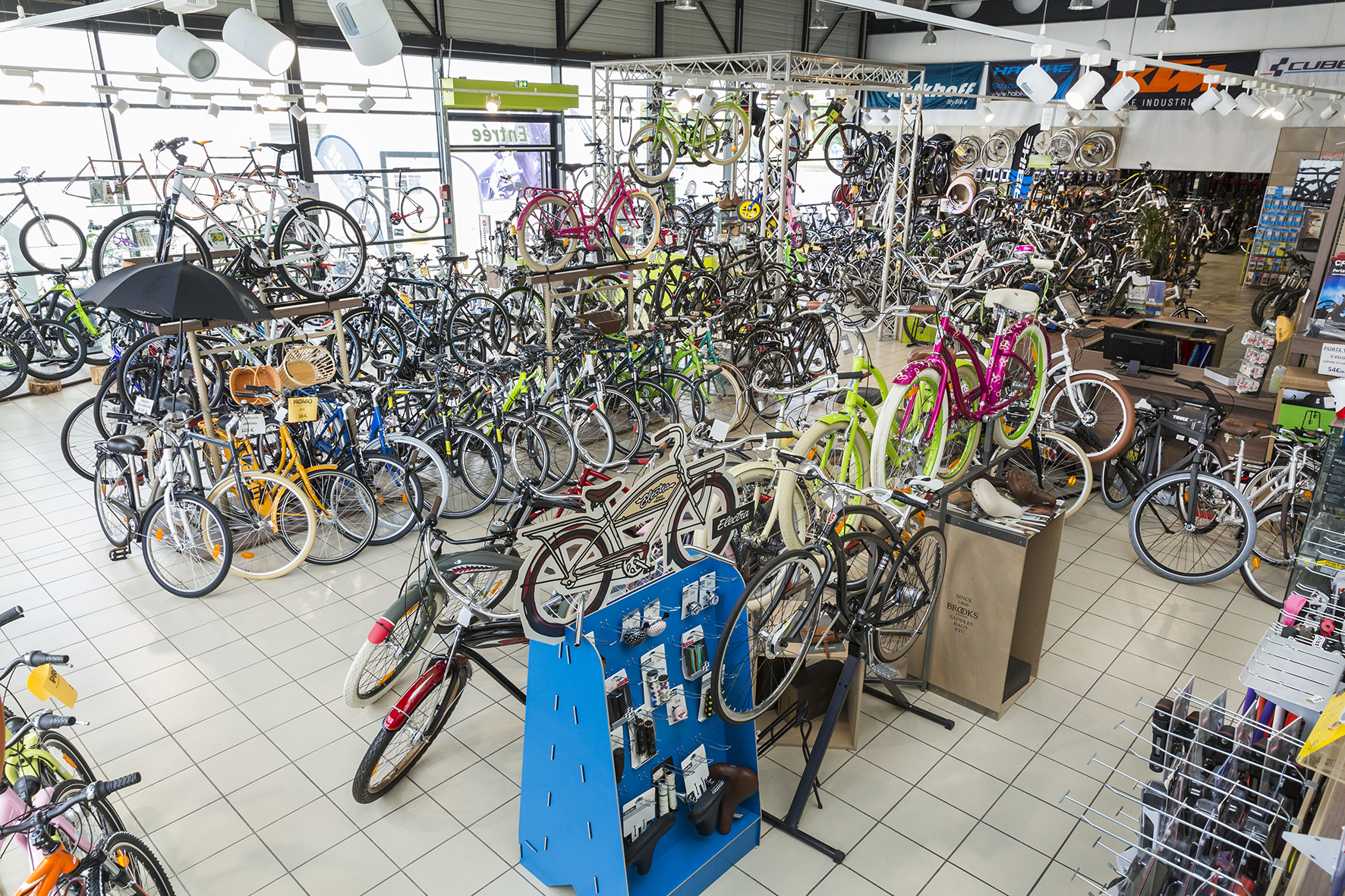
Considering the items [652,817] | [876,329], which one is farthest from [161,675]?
[876,329]

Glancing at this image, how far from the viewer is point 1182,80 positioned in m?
13.9

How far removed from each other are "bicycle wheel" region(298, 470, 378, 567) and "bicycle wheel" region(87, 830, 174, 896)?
2.54 m

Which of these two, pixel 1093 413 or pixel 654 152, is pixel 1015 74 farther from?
pixel 1093 413

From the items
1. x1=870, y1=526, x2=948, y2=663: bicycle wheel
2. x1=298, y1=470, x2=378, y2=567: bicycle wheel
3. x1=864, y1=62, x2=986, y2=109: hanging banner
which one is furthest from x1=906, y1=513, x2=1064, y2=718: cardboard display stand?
x1=864, y1=62, x2=986, y2=109: hanging banner

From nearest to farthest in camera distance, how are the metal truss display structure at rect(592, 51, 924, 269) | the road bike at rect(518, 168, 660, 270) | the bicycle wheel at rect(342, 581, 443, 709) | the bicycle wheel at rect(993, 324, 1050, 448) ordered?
1. the bicycle wheel at rect(342, 581, 443, 709)
2. the bicycle wheel at rect(993, 324, 1050, 448)
3. the road bike at rect(518, 168, 660, 270)
4. the metal truss display structure at rect(592, 51, 924, 269)

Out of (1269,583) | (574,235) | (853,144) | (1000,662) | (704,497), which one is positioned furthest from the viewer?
(853,144)

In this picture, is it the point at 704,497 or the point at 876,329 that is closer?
the point at 704,497

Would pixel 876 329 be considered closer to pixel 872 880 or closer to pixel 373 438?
pixel 373 438

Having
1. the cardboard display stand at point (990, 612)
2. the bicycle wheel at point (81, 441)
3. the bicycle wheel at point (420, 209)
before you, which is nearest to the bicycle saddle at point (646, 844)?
the cardboard display stand at point (990, 612)

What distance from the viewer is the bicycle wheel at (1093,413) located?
5.68 meters

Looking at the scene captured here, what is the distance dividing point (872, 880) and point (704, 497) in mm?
1766

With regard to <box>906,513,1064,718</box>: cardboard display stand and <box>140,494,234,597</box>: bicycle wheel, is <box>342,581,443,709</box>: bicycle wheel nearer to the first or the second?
<box>140,494,234,597</box>: bicycle wheel

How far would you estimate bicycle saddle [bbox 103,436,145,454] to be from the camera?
454 centimetres

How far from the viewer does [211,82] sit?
373 inches
